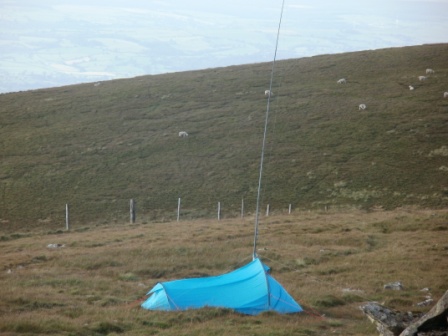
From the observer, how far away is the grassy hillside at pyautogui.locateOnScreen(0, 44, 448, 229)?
49.2 metres

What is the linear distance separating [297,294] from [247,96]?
5782 centimetres

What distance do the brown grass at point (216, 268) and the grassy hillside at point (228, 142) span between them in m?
8.98

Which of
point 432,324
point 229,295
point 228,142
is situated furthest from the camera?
point 228,142

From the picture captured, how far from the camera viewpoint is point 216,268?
25.1 m

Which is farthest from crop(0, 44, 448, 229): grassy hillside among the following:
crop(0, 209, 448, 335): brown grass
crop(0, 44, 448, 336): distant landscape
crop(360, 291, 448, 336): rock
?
crop(360, 291, 448, 336): rock

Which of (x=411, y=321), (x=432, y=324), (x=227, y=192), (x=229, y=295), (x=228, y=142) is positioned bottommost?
(x=227, y=192)

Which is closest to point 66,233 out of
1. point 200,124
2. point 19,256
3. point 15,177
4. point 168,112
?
point 19,256

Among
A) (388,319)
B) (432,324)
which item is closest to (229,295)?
(388,319)

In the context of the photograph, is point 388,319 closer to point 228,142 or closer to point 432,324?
point 432,324

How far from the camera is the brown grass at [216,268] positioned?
55.7ft

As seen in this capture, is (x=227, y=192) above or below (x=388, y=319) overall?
below

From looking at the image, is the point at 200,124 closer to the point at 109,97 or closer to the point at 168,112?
the point at 168,112

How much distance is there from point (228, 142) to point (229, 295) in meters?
44.5

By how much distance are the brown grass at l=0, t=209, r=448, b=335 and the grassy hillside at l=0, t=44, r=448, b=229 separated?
29.5ft
